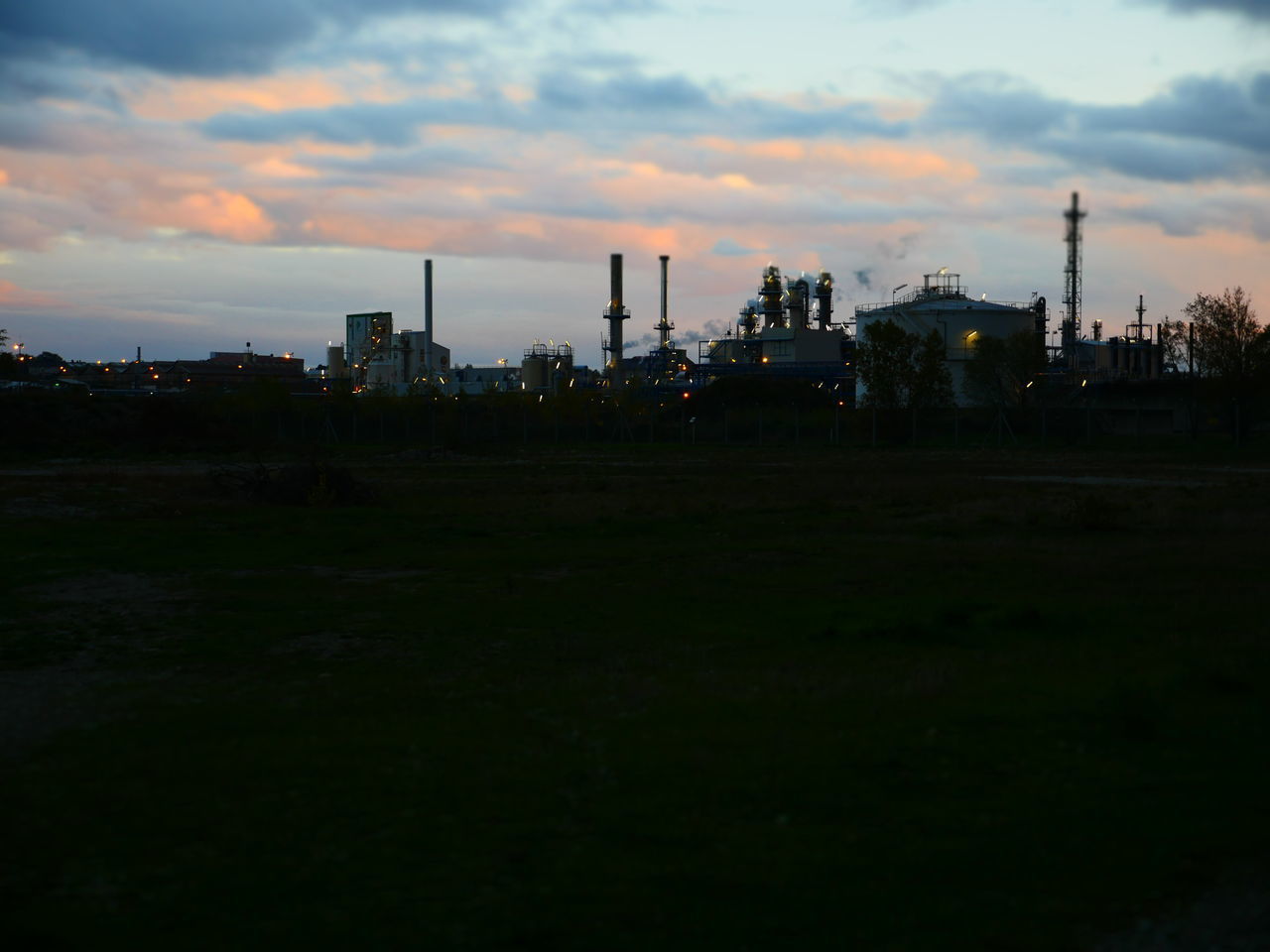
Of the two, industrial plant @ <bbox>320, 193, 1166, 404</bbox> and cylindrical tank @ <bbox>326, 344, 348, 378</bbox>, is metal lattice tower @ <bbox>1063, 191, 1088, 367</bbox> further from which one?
cylindrical tank @ <bbox>326, 344, 348, 378</bbox>

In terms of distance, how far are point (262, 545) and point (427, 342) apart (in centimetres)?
11361

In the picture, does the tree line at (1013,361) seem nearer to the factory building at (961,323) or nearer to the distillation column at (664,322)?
the factory building at (961,323)

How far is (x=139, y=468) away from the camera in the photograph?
47594 millimetres

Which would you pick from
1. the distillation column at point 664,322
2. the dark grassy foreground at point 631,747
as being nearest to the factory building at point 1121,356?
the distillation column at point 664,322

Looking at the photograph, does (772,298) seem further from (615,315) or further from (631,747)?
(631,747)

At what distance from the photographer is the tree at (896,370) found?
7175 cm

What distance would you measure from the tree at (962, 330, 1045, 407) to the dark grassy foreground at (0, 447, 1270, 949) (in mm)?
66136

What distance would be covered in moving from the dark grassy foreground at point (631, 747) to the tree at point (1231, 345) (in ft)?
164

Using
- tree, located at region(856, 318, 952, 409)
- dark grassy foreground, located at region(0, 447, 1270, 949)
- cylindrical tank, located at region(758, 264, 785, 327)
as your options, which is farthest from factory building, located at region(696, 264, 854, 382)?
dark grassy foreground, located at region(0, 447, 1270, 949)

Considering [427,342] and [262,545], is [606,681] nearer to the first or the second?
[262,545]

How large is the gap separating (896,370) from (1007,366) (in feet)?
50.1

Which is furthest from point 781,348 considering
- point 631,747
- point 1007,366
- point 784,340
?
point 631,747

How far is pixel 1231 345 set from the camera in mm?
65625

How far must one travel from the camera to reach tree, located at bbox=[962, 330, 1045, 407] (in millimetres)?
83312
